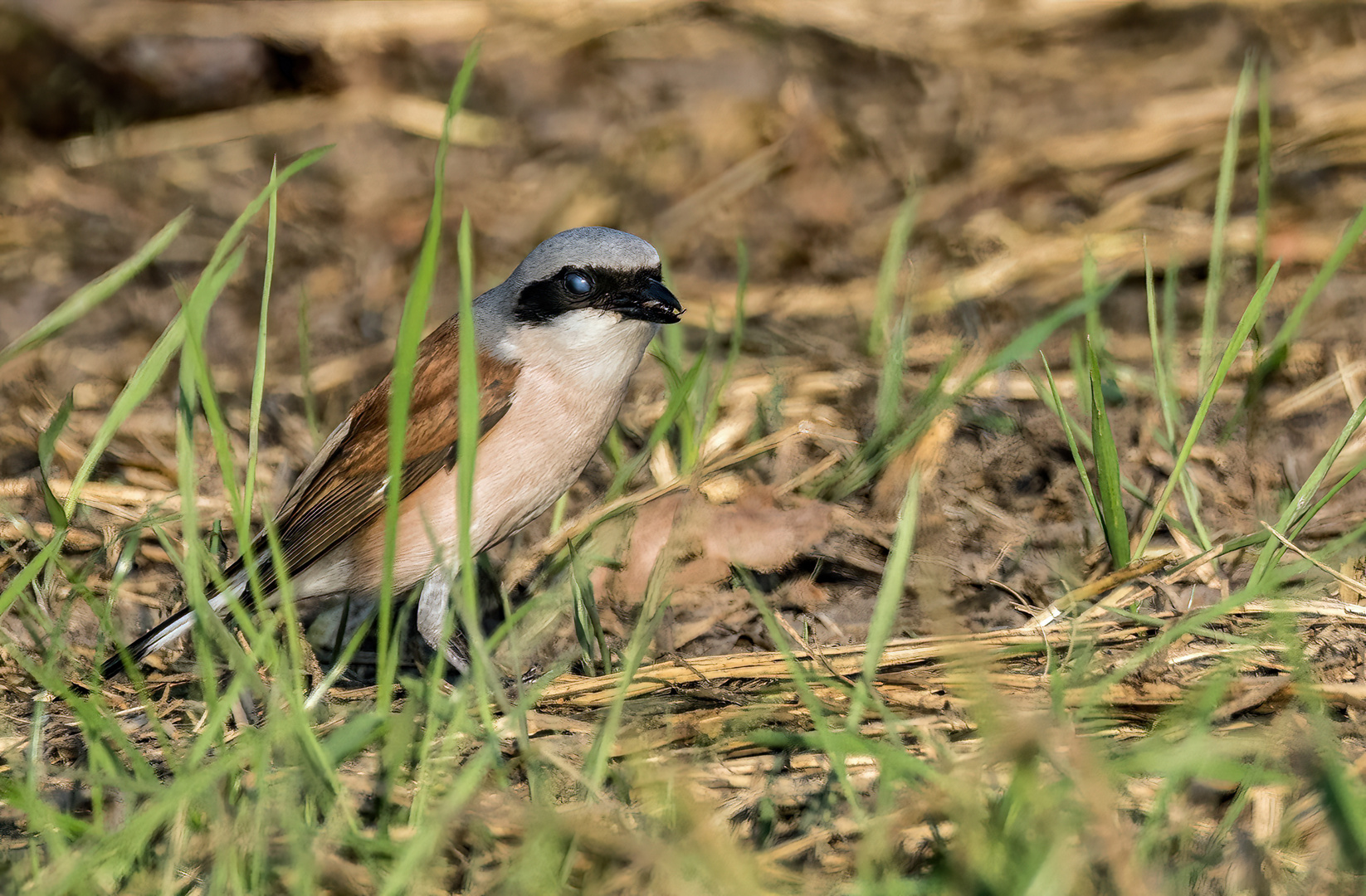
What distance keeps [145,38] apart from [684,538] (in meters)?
5.65

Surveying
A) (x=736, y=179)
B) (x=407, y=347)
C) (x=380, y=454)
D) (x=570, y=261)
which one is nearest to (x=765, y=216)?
(x=736, y=179)

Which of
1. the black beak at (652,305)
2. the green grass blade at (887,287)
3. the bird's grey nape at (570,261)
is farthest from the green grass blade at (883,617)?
the green grass blade at (887,287)

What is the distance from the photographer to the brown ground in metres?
3.81

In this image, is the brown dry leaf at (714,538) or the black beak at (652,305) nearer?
the brown dry leaf at (714,538)

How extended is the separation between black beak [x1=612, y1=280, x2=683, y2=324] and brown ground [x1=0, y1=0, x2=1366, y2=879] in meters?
0.60

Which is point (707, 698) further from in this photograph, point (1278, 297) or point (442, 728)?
point (1278, 297)

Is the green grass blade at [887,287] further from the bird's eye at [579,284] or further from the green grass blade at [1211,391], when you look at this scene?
the green grass blade at [1211,391]

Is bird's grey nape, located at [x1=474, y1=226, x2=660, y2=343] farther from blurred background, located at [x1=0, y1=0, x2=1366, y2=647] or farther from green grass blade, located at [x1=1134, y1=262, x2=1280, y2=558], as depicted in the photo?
green grass blade, located at [x1=1134, y1=262, x2=1280, y2=558]

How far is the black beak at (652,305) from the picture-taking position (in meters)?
3.81

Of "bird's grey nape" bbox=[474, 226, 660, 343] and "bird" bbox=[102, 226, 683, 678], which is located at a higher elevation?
"bird's grey nape" bbox=[474, 226, 660, 343]

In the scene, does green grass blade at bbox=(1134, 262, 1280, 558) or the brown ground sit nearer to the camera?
green grass blade at bbox=(1134, 262, 1280, 558)

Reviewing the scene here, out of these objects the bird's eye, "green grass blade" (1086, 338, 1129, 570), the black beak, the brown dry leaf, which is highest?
the bird's eye

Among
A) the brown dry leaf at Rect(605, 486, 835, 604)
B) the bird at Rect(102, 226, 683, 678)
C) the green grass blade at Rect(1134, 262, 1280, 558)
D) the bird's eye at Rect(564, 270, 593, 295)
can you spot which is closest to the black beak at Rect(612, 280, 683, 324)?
the bird at Rect(102, 226, 683, 678)

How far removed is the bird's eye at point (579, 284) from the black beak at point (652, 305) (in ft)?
0.39
